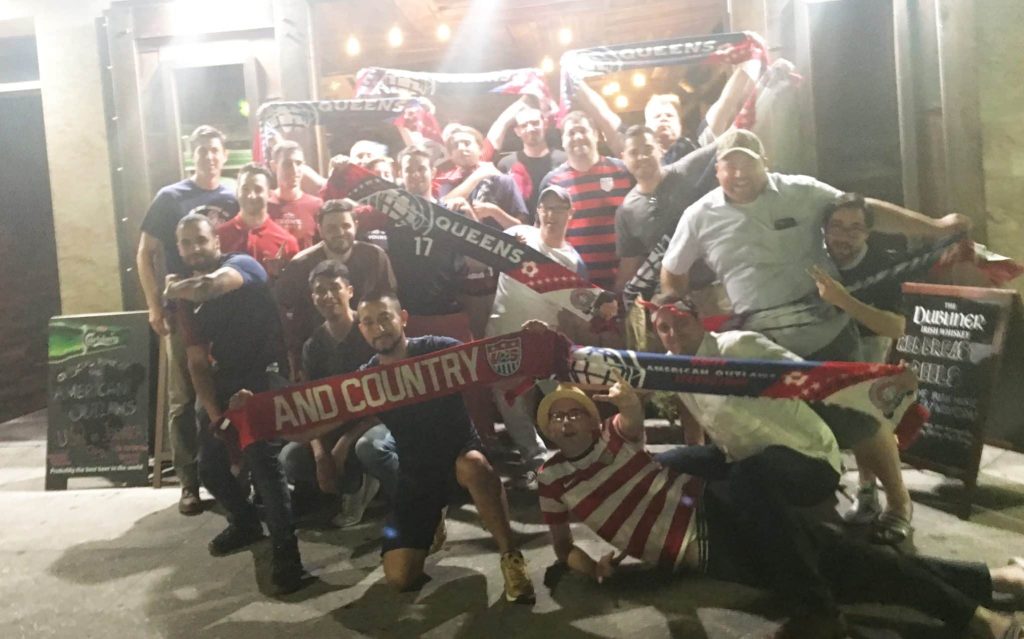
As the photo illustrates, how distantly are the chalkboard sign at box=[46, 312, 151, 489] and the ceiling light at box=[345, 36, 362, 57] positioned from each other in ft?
8.19

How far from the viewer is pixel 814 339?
3.39 meters

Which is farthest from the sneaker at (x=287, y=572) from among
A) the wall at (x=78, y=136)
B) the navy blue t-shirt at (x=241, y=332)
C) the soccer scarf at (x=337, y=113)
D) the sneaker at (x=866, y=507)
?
the wall at (x=78, y=136)

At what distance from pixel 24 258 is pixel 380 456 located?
21.6 feet

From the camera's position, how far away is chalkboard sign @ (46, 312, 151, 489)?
4.77 metres

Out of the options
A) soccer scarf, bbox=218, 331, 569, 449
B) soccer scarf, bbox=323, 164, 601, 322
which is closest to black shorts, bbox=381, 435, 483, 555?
soccer scarf, bbox=218, 331, 569, 449

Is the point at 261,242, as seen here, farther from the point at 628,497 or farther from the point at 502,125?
the point at 628,497

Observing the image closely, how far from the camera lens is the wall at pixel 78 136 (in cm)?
523

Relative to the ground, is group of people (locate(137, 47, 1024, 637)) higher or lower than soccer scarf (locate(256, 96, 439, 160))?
lower

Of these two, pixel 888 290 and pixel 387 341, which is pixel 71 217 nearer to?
pixel 387 341

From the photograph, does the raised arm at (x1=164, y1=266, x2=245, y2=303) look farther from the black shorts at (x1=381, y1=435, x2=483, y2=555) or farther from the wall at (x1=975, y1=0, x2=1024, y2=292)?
the wall at (x1=975, y1=0, x2=1024, y2=292)

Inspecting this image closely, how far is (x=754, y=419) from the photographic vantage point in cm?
294

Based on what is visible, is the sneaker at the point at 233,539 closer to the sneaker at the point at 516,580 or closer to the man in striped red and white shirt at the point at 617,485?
the sneaker at the point at 516,580

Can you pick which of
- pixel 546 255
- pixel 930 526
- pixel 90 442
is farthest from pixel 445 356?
pixel 90 442

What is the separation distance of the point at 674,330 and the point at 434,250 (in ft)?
5.17
